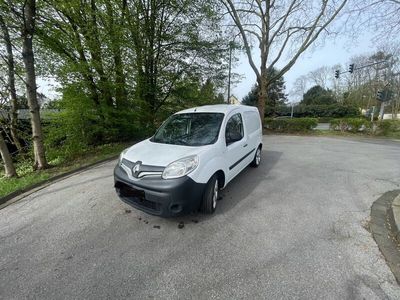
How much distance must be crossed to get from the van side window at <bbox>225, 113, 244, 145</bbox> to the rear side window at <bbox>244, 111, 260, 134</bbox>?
0.39 metres

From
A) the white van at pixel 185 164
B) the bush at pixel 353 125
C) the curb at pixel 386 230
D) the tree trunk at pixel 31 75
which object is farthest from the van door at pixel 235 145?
the bush at pixel 353 125

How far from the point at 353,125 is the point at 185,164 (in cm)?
1530

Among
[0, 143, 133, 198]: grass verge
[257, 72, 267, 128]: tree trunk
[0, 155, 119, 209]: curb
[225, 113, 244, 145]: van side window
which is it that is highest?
[257, 72, 267, 128]: tree trunk

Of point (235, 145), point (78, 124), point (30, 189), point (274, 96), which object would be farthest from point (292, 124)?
point (274, 96)

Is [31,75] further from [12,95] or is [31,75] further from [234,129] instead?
[234,129]

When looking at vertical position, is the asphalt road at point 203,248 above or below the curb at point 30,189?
below

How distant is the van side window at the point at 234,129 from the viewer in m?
3.87

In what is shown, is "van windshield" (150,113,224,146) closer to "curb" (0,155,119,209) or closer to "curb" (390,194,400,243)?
"curb" (390,194,400,243)

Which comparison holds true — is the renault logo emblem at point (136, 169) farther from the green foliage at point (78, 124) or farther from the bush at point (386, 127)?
the bush at point (386, 127)

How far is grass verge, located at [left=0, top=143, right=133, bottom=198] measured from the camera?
473cm

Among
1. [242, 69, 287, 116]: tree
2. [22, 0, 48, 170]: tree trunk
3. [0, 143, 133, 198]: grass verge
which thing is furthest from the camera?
A: [242, 69, 287, 116]: tree

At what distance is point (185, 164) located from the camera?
2.97 meters

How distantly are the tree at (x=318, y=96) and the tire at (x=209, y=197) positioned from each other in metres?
45.1

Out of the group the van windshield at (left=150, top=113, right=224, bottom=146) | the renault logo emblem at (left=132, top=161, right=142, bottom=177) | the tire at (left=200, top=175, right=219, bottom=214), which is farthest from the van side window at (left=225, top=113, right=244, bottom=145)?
the renault logo emblem at (left=132, top=161, right=142, bottom=177)
